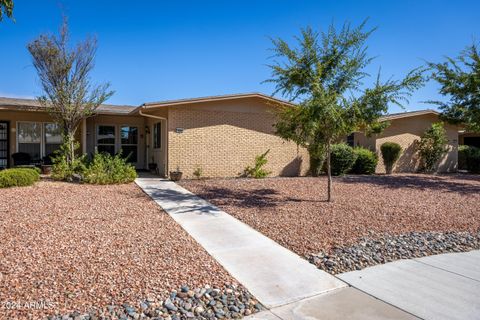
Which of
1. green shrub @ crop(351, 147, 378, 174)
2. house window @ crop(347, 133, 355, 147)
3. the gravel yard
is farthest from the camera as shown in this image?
house window @ crop(347, 133, 355, 147)

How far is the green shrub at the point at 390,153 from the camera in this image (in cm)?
1753

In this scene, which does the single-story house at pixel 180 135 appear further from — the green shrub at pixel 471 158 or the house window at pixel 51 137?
the green shrub at pixel 471 158

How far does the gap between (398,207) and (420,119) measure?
511 inches

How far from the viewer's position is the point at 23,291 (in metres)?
3.59

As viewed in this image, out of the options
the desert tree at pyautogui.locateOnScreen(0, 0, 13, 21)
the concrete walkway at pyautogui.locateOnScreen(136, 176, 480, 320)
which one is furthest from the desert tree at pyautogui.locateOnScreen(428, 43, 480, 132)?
the desert tree at pyautogui.locateOnScreen(0, 0, 13, 21)

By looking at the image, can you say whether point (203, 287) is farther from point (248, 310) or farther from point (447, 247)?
point (447, 247)

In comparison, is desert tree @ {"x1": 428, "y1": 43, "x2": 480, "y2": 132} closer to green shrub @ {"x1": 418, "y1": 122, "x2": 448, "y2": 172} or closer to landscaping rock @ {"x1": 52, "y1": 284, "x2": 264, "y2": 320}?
green shrub @ {"x1": 418, "y1": 122, "x2": 448, "y2": 172}

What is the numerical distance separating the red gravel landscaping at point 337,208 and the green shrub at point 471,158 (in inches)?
338

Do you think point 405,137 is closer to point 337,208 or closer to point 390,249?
point 337,208

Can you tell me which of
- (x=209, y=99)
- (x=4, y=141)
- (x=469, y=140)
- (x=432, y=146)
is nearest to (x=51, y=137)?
(x=4, y=141)

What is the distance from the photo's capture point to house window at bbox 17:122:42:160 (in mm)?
14914

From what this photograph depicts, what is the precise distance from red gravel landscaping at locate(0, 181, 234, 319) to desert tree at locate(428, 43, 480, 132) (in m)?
12.8

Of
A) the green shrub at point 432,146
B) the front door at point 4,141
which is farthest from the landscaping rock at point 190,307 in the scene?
the green shrub at point 432,146

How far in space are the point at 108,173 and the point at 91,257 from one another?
24.2 ft
